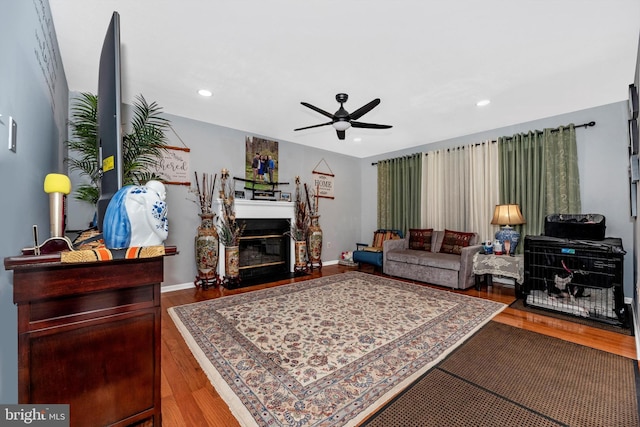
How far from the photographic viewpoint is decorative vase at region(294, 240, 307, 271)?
4.84 m

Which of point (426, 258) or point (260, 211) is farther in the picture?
point (260, 211)

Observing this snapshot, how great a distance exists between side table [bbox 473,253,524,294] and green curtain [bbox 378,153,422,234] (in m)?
1.60

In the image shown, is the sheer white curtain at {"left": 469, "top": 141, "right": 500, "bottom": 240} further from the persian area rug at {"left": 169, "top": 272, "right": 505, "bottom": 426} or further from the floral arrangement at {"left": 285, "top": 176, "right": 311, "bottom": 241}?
the floral arrangement at {"left": 285, "top": 176, "right": 311, "bottom": 241}

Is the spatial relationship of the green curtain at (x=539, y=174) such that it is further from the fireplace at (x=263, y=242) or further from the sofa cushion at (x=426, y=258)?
the fireplace at (x=263, y=242)

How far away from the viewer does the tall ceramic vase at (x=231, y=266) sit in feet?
13.0

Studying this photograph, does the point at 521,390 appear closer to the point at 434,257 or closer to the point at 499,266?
the point at 499,266

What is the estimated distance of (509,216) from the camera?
147 inches

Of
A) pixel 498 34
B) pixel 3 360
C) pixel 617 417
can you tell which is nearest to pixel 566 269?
pixel 617 417

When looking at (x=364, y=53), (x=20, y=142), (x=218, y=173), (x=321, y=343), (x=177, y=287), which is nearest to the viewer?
(x=20, y=142)

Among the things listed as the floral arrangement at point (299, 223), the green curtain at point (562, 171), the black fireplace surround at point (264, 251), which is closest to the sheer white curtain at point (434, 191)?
the green curtain at point (562, 171)

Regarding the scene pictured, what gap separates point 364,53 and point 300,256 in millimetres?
3380

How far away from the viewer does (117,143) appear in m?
1.18

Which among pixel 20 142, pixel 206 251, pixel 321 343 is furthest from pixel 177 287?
pixel 20 142

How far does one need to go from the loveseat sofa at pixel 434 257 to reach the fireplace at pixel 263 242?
1.82 meters
